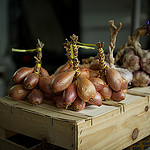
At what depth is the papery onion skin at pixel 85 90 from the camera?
0.89 meters

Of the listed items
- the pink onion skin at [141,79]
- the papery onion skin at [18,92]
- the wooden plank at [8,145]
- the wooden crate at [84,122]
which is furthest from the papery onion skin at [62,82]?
the pink onion skin at [141,79]

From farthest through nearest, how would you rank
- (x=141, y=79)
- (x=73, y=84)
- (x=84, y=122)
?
1. (x=141, y=79)
2. (x=73, y=84)
3. (x=84, y=122)

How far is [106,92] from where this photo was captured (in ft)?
3.40

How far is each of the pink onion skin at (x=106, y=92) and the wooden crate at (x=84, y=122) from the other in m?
0.03

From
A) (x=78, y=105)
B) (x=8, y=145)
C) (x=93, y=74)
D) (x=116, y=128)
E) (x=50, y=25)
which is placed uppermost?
(x=50, y=25)

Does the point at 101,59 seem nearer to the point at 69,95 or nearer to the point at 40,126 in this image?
the point at 69,95

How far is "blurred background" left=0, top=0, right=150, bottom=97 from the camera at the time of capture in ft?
7.98

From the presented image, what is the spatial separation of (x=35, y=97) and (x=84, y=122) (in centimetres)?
29

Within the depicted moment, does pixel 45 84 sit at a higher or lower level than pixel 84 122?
higher

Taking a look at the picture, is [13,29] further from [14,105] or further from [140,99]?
[140,99]

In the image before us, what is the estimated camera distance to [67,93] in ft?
3.00

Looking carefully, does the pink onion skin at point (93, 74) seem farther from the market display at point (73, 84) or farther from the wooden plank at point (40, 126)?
the wooden plank at point (40, 126)

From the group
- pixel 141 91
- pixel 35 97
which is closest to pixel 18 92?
pixel 35 97

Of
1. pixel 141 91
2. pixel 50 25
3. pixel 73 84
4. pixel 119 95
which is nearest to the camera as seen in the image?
pixel 73 84
